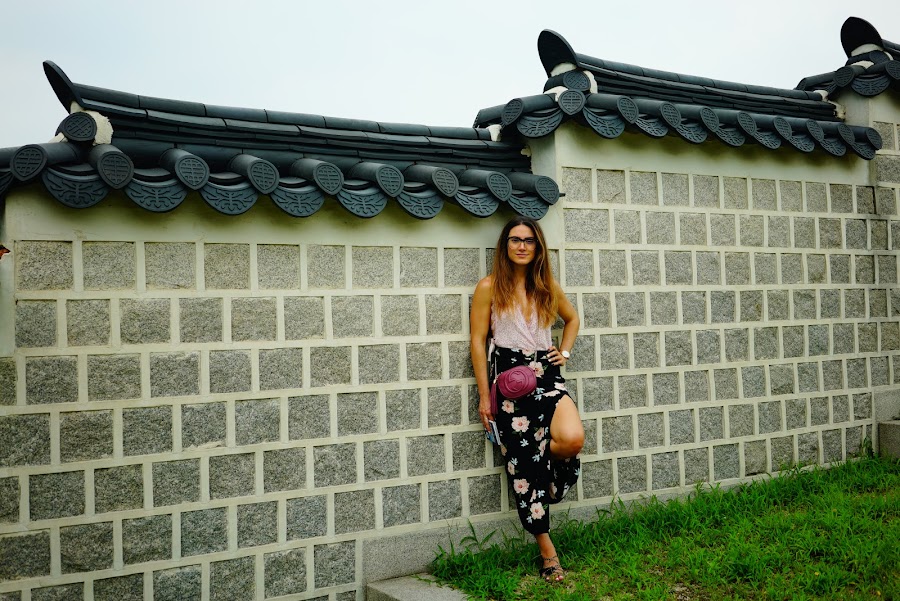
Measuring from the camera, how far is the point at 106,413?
3.80 m

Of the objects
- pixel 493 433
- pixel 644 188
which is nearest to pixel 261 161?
pixel 493 433

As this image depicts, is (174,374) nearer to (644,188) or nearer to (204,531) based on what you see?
(204,531)

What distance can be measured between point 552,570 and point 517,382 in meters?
1.06

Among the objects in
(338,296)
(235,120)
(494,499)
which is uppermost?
(235,120)

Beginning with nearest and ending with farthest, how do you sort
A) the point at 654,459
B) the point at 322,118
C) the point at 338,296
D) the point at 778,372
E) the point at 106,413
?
the point at 106,413
the point at 338,296
the point at 322,118
the point at 654,459
the point at 778,372

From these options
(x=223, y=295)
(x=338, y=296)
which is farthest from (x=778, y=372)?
(x=223, y=295)

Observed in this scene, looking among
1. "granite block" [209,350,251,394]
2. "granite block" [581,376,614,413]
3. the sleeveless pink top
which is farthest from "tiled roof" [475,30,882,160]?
"granite block" [209,350,251,394]

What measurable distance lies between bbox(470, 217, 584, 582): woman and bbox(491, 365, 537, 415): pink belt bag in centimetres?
9

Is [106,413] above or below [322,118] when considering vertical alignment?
below

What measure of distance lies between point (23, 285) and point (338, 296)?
1.56 metres

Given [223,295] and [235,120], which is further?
[235,120]

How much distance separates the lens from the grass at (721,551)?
4.03 meters

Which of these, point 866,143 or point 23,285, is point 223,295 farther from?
point 866,143

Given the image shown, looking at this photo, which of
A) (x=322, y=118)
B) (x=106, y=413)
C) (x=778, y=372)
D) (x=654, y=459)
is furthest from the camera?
(x=778, y=372)
